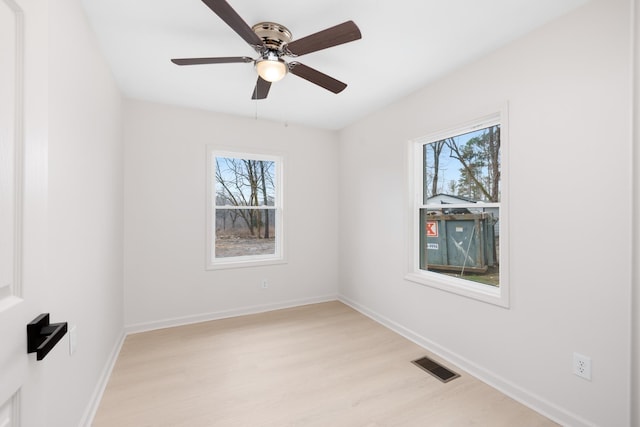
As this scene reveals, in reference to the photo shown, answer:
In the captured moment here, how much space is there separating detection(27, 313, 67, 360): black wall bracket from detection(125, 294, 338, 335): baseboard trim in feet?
9.37

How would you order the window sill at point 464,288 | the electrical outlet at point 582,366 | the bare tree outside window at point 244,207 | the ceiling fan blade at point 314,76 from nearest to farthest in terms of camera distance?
the electrical outlet at point 582,366, the ceiling fan blade at point 314,76, the window sill at point 464,288, the bare tree outside window at point 244,207

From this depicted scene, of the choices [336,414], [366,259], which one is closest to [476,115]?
[366,259]

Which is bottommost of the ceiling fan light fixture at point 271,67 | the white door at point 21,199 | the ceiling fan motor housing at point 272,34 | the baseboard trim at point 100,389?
the baseboard trim at point 100,389

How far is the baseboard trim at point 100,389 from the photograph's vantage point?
5.89 ft

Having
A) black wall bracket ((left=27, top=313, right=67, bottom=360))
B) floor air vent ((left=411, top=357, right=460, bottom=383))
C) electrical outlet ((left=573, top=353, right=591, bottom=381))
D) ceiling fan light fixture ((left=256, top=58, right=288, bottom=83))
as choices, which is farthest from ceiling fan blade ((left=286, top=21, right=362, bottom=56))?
floor air vent ((left=411, top=357, right=460, bottom=383))

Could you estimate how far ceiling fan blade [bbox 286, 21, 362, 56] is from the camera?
1.58 m

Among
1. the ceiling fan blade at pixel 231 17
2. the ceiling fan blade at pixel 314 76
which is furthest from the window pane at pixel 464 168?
the ceiling fan blade at pixel 231 17

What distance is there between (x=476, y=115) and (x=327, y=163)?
89.1 inches

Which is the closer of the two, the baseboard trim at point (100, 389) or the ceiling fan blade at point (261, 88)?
the baseboard trim at point (100, 389)

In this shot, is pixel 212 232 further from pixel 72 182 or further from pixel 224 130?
pixel 72 182

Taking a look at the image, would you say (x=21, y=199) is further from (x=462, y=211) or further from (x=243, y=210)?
(x=243, y=210)

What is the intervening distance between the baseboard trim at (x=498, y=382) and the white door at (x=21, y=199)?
8.54ft

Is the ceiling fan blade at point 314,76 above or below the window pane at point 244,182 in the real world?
above

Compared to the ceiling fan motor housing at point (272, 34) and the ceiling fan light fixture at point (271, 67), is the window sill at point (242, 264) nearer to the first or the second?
the ceiling fan light fixture at point (271, 67)
